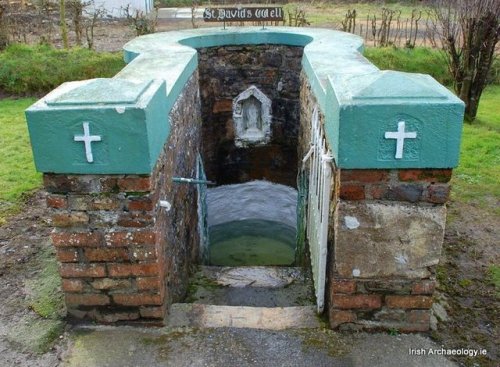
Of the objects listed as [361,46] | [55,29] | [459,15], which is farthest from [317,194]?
[55,29]

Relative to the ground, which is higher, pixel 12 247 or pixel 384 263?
pixel 384 263

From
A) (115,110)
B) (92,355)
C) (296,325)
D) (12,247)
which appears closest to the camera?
(115,110)

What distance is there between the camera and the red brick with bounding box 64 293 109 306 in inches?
125

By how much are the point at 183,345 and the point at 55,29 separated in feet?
48.6

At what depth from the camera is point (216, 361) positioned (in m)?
2.91

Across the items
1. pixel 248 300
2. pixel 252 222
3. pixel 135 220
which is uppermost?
pixel 135 220

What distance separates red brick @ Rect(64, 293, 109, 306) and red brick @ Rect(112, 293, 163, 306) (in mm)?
70

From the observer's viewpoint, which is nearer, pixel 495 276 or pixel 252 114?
pixel 495 276

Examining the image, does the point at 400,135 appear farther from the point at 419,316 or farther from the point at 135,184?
the point at 135,184

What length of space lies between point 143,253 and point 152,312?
39cm

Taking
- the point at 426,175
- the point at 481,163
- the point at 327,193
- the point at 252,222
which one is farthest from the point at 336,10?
the point at 426,175

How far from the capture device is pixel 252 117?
7414mm

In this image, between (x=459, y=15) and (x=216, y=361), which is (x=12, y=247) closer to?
(x=216, y=361)

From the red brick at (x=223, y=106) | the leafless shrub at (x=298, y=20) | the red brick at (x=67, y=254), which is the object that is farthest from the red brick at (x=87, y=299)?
the leafless shrub at (x=298, y=20)
